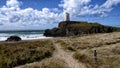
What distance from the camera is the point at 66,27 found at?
9950 centimetres

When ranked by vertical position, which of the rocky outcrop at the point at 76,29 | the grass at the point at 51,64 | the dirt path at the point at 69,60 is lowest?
the rocky outcrop at the point at 76,29

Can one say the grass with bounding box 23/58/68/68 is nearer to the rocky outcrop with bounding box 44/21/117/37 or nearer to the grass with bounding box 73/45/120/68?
the grass with bounding box 73/45/120/68

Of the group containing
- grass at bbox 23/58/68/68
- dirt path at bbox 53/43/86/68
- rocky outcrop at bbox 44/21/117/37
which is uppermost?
grass at bbox 23/58/68/68

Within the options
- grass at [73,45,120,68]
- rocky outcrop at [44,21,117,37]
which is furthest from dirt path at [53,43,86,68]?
rocky outcrop at [44,21,117,37]

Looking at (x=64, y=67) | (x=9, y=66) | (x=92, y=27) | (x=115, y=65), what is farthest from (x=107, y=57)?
(x=92, y=27)

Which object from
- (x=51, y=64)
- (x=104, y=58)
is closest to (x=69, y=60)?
(x=51, y=64)

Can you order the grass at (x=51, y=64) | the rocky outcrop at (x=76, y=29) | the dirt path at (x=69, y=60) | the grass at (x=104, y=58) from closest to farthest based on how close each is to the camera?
the grass at (x=104, y=58)
the grass at (x=51, y=64)
the dirt path at (x=69, y=60)
the rocky outcrop at (x=76, y=29)

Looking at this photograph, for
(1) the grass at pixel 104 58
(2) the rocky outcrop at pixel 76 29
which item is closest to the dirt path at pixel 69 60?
(1) the grass at pixel 104 58

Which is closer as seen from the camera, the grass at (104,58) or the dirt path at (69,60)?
the grass at (104,58)

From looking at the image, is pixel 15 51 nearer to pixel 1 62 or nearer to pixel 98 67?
pixel 1 62

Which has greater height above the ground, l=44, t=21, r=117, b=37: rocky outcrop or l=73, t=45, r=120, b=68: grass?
l=73, t=45, r=120, b=68: grass

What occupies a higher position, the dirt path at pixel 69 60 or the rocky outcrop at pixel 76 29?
the dirt path at pixel 69 60

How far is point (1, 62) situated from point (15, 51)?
6589mm

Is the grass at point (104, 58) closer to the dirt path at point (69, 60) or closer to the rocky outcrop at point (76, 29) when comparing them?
the dirt path at point (69, 60)
